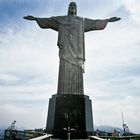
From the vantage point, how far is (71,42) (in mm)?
13469

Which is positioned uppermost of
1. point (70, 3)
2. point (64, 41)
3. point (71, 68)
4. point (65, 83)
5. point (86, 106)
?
point (70, 3)

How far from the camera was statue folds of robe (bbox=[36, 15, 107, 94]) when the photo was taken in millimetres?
12602

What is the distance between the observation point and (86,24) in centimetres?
1426

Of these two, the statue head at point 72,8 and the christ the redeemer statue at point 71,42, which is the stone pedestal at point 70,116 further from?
the statue head at point 72,8

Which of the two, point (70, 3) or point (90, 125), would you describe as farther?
point (70, 3)

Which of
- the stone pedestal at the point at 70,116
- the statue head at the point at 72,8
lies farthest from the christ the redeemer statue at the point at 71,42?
the stone pedestal at the point at 70,116

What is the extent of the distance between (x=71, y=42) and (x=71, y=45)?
0.64 feet

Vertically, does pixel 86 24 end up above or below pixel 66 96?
above

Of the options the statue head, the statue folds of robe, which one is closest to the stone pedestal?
the statue folds of robe

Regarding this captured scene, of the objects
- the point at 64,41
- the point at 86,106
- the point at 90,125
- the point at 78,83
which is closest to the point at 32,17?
the point at 64,41

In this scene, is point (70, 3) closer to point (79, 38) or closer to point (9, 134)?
point (79, 38)

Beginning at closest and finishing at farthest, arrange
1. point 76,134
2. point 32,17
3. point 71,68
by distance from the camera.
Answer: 1. point 76,134
2. point 71,68
3. point 32,17

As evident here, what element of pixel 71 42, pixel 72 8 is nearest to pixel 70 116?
pixel 71 42

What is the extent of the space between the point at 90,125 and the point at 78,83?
2.32m
